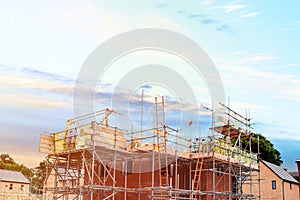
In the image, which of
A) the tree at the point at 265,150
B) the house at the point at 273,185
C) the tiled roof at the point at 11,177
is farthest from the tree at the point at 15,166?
the house at the point at 273,185

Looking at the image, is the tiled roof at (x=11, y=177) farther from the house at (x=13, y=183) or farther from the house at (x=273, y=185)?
the house at (x=273, y=185)

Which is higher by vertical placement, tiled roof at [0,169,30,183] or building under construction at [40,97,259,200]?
building under construction at [40,97,259,200]

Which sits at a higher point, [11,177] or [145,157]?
[145,157]

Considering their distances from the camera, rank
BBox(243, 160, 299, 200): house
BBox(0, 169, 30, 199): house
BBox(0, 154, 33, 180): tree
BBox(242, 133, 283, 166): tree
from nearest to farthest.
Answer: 1. BBox(243, 160, 299, 200): house
2. BBox(0, 169, 30, 199): house
3. BBox(242, 133, 283, 166): tree
4. BBox(0, 154, 33, 180): tree

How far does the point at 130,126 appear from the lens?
24.6 m

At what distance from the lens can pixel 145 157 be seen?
22500 mm

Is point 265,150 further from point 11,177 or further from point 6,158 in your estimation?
point 6,158

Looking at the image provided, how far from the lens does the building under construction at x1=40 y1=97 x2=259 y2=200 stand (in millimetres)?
20141

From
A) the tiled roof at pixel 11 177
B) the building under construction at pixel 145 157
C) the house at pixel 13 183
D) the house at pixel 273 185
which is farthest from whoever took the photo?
the tiled roof at pixel 11 177

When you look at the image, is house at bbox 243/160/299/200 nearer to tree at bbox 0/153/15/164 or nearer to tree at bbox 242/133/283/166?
tree at bbox 242/133/283/166

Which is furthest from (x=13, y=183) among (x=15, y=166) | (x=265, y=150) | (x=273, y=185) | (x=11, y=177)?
(x=265, y=150)

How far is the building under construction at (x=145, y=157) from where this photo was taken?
2014 centimetres

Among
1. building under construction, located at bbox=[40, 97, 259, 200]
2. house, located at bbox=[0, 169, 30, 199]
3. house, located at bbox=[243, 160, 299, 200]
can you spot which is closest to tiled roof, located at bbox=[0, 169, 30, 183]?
house, located at bbox=[0, 169, 30, 199]

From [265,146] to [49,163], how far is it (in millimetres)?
34689
